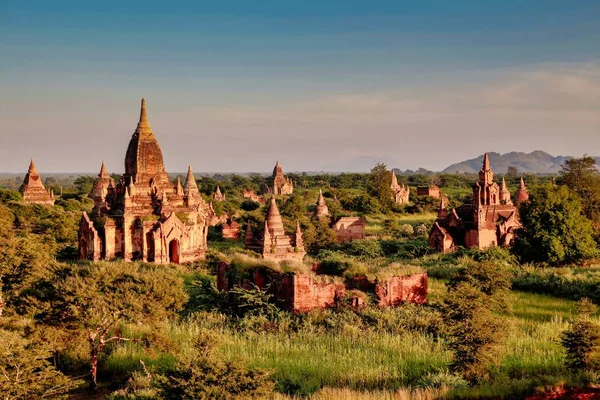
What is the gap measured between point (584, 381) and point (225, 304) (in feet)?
42.4

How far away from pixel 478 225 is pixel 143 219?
787 inches

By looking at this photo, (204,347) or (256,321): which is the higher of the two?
(204,347)

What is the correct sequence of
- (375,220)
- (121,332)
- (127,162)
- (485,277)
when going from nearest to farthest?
(121,332), (485,277), (127,162), (375,220)

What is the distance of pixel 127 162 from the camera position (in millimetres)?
30375

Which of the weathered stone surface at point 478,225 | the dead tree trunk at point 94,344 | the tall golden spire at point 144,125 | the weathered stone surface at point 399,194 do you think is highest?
the tall golden spire at point 144,125

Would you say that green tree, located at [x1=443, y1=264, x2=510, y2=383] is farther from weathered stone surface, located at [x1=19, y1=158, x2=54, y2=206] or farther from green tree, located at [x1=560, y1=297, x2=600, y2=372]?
Result: weathered stone surface, located at [x1=19, y1=158, x2=54, y2=206]

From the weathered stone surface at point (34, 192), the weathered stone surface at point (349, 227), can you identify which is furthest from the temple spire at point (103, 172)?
the weathered stone surface at point (349, 227)

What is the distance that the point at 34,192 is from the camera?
57625 mm

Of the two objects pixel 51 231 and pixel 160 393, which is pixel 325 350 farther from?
pixel 51 231

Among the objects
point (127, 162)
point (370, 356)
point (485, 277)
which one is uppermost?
point (127, 162)

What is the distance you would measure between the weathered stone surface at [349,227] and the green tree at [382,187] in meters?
20.7

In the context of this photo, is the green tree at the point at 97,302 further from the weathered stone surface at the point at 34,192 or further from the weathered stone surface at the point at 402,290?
the weathered stone surface at the point at 34,192

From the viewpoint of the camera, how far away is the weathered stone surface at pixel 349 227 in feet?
154

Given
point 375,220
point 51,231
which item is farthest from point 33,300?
point 375,220
